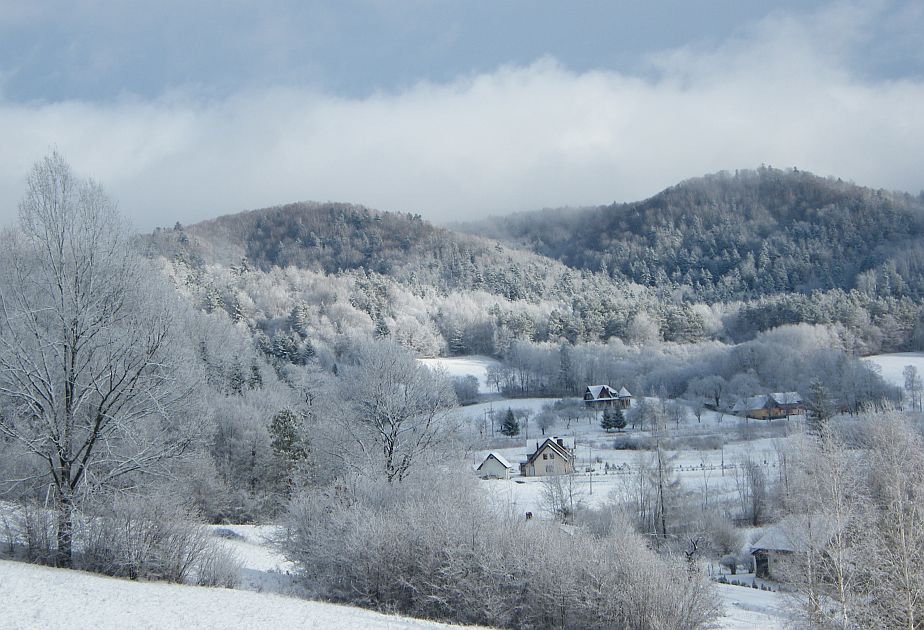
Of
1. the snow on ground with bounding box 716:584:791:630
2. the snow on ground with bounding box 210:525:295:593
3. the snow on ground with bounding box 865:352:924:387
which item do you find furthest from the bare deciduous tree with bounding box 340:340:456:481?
the snow on ground with bounding box 865:352:924:387

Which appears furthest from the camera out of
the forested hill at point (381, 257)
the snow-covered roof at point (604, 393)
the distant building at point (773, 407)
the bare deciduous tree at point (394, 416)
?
the forested hill at point (381, 257)

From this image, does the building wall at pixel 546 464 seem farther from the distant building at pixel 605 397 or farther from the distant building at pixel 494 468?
the distant building at pixel 605 397

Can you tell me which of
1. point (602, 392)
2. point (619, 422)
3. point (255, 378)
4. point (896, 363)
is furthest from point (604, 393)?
point (255, 378)

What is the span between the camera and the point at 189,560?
17.8 m

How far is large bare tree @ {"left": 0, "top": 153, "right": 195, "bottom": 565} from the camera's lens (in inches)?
637

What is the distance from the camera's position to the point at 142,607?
45.6 ft

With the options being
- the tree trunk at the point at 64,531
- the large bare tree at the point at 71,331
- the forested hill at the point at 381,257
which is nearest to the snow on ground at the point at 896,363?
the forested hill at the point at 381,257

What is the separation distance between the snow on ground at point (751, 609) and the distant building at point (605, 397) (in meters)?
62.0

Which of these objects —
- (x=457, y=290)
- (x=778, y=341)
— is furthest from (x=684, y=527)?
(x=457, y=290)

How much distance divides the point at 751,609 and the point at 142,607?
22351mm

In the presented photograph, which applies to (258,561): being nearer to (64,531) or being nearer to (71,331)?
(64,531)

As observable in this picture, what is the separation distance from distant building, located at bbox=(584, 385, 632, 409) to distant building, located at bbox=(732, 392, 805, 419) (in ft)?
46.4

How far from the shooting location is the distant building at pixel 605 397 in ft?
306

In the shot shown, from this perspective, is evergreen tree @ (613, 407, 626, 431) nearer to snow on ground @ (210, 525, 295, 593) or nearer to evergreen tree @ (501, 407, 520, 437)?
evergreen tree @ (501, 407, 520, 437)
